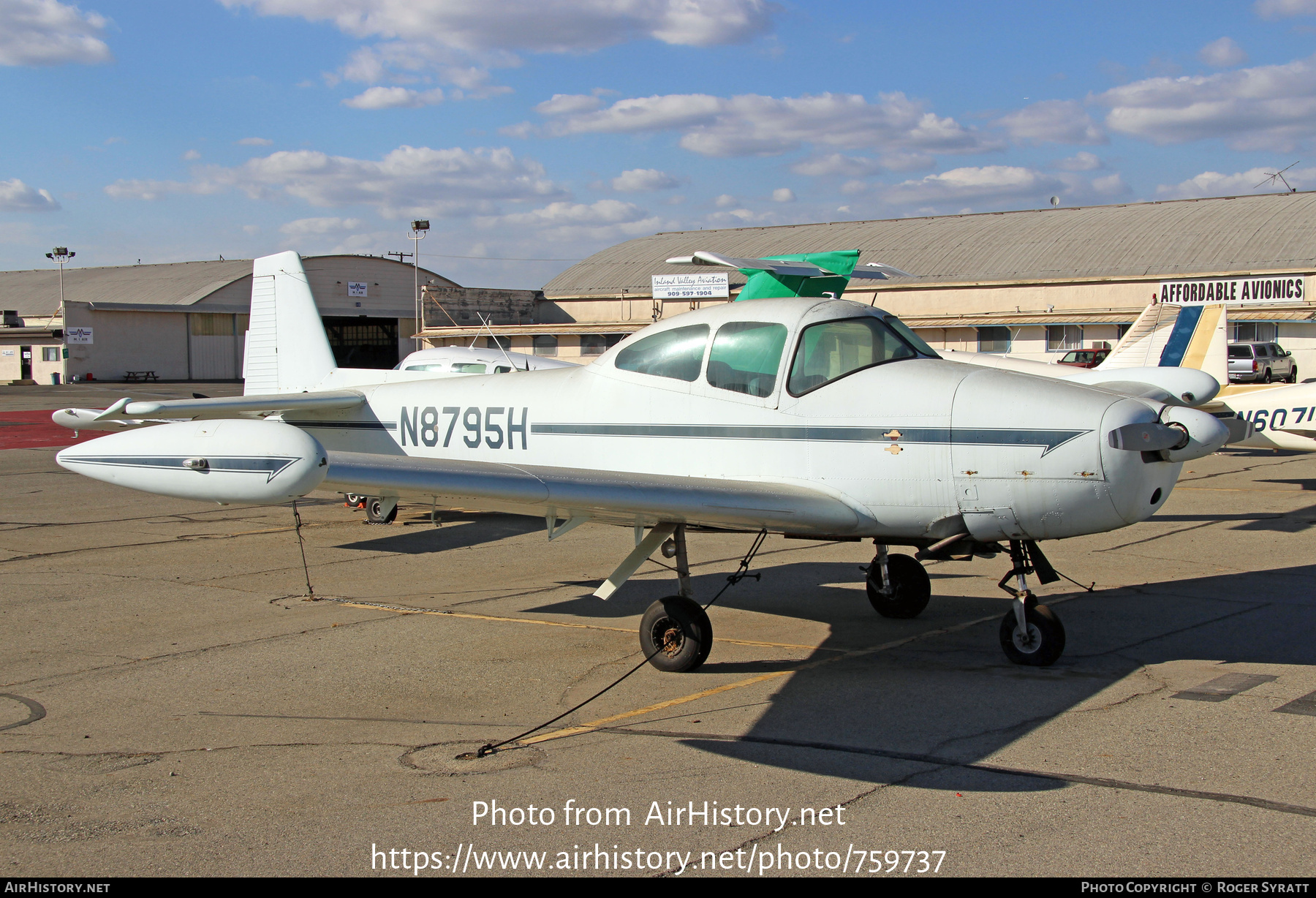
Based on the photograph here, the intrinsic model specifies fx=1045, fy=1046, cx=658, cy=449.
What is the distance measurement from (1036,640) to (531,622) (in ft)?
12.4

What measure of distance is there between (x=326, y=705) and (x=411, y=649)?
1.29 metres

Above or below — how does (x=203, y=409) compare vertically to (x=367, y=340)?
below

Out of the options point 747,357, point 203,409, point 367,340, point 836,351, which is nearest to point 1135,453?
point 836,351

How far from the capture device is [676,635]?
6.81 metres

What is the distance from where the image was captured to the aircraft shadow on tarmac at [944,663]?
523 cm

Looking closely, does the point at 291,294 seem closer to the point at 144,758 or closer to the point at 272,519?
the point at 272,519

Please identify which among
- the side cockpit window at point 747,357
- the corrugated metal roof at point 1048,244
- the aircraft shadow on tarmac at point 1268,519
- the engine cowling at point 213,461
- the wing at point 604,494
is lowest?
the aircraft shadow on tarmac at point 1268,519

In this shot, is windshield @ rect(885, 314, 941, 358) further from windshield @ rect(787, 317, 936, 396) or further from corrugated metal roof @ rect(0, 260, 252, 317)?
corrugated metal roof @ rect(0, 260, 252, 317)

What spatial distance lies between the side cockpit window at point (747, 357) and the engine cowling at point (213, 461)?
297 cm

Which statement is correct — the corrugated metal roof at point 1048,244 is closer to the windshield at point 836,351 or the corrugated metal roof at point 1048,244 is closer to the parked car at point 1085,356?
the parked car at point 1085,356

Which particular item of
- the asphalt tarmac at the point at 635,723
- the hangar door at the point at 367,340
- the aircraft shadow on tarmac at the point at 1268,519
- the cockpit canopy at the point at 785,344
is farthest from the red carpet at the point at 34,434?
the hangar door at the point at 367,340

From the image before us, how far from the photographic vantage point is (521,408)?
320 inches

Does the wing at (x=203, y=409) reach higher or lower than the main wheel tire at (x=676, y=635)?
higher

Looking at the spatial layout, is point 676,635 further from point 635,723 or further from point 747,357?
point 747,357
